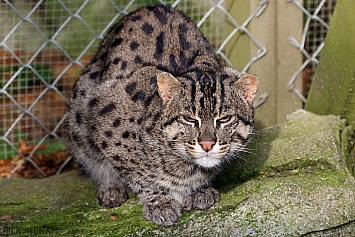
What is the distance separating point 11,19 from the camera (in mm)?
5066

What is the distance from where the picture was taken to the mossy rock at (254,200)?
10.6 feet

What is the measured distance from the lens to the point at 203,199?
3410 mm

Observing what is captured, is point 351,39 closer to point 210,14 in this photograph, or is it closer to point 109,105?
point 210,14

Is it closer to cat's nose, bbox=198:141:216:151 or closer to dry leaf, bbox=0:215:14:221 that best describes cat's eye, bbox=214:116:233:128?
cat's nose, bbox=198:141:216:151

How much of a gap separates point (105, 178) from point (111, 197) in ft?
0.82

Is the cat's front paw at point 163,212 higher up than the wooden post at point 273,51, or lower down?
lower down

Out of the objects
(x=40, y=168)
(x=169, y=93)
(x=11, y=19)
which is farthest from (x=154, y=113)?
(x=11, y=19)

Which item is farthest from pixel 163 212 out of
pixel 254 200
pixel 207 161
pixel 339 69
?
pixel 339 69

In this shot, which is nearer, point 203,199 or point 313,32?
point 203,199

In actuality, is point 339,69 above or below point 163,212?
above

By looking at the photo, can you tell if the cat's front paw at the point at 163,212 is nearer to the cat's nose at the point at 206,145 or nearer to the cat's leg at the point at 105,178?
the cat's leg at the point at 105,178

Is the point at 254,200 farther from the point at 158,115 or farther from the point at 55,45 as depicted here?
the point at 55,45

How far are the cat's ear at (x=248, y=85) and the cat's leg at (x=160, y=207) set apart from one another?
71 cm

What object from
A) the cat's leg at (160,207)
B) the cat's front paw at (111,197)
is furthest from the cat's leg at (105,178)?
the cat's leg at (160,207)
